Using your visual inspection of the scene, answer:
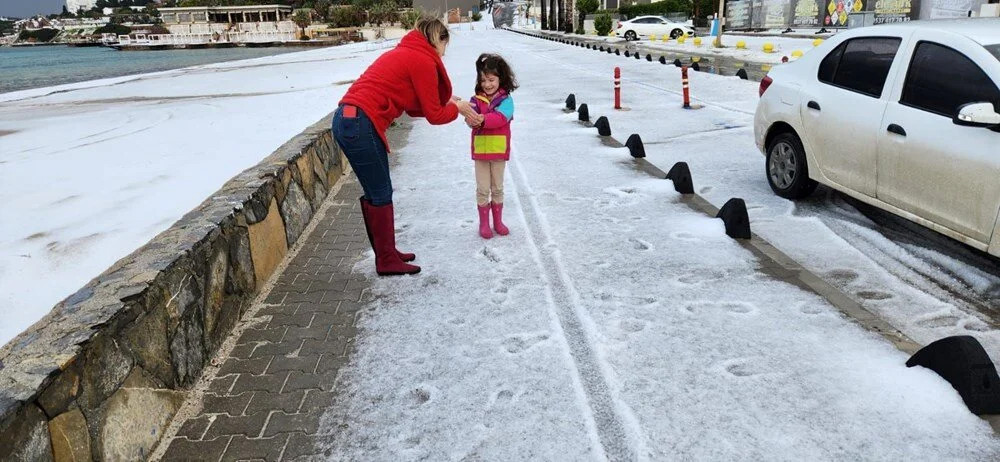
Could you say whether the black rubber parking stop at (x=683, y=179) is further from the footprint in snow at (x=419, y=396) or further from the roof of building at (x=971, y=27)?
the footprint in snow at (x=419, y=396)

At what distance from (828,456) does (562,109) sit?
36.0 ft

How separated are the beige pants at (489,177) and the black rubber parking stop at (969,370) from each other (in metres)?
3.22

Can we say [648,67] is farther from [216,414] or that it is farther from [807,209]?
[216,414]

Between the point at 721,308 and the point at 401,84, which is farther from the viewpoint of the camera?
the point at 401,84

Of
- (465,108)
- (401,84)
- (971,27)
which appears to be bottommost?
(465,108)

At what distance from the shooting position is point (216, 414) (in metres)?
3.19

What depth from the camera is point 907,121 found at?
4699 mm

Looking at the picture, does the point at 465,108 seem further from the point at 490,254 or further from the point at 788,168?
the point at 788,168

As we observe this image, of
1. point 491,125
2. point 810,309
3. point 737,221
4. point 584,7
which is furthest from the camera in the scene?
point 584,7

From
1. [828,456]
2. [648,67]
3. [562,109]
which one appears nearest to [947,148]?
[828,456]

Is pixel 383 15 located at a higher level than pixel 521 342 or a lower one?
higher

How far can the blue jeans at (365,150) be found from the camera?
4.21 metres

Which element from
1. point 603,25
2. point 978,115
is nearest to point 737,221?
point 978,115

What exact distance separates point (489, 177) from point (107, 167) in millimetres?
6606
